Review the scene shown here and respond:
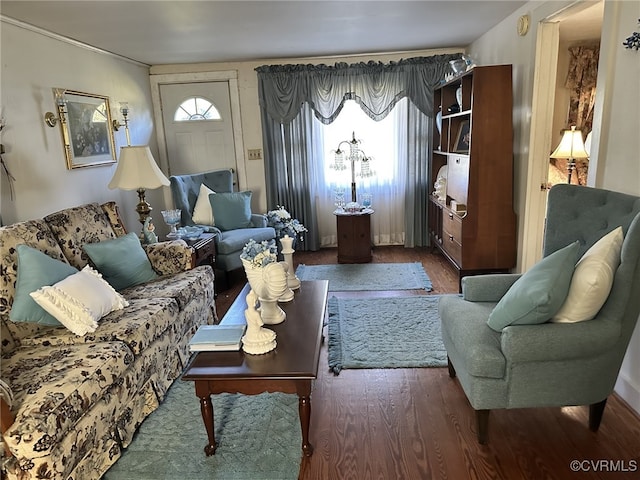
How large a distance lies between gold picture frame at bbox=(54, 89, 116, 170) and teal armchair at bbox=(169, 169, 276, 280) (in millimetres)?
673

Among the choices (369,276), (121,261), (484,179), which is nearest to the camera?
(121,261)

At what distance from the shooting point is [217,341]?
1.94 meters

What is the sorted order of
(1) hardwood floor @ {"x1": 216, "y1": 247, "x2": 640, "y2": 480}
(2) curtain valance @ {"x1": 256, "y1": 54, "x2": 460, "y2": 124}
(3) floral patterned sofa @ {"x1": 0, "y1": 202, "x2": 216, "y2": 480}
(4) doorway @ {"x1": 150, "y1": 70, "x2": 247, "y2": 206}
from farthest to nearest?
1. (4) doorway @ {"x1": 150, "y1": 70, "x2": 247, "y2": 206}
2. (2) curtain valance @ {"x1": 256, "y1": 54, "x2": 460, "y2": 124}
3. (1) hardwood floor @ {"x1": 216, "y1": 247, "x2": 640, "y2": 480}
4. (3) floral patterned sofa @ {"x1": 0, "y1": 202, "x2": 216, "y2": 480}

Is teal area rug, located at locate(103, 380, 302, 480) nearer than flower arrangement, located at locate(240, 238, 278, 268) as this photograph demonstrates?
Yes

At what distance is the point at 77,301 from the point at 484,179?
2.96 meters

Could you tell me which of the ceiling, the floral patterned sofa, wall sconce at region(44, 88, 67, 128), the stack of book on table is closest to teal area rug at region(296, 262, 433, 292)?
the floral patterned sofa

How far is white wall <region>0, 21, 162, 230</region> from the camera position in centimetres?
289

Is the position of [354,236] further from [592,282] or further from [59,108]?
[592,282]

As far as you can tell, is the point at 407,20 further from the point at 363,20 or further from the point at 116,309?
the point at 116,309

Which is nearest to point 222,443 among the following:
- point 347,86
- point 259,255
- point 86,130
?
point 259,255

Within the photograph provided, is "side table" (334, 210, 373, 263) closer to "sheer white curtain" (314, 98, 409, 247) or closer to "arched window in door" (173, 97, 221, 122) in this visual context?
"sheer white curtain" (314, 98, 409, 247)

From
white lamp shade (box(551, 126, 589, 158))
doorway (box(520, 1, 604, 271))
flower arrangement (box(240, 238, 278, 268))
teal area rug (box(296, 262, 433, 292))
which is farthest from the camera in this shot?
teal area rug (box(296, 262, 433, 292))


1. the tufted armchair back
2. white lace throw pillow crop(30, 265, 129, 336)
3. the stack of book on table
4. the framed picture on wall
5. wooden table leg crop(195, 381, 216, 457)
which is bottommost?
wooden table leg crop(195, 381, 216, 457)

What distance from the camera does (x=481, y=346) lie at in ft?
5.97
